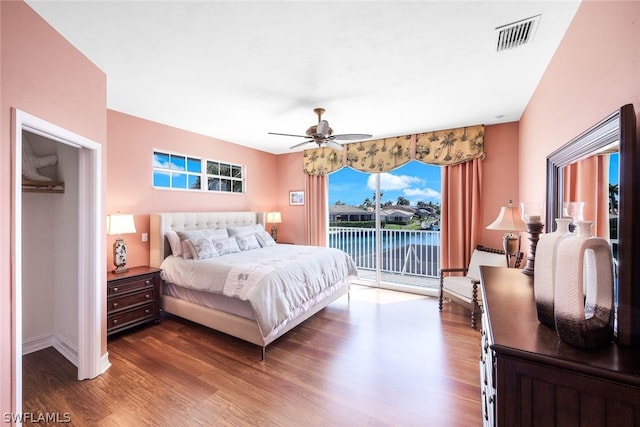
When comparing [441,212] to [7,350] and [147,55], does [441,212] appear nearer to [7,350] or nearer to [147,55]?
[147,55]

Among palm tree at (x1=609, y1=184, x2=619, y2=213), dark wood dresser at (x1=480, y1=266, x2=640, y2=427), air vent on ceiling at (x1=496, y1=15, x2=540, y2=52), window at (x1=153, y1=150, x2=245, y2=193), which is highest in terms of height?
air vent on ceiling at (x1=496, y1=15, x2=540, y2=52)

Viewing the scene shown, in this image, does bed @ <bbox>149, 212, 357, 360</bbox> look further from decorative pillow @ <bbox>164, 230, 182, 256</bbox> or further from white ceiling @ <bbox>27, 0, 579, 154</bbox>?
white ceiling @ <bbox>27, 0, 579, 154</bbox>

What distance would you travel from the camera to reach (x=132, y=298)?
9.60 feet

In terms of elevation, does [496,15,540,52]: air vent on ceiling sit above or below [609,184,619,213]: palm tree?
above

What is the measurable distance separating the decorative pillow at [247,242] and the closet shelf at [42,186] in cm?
201

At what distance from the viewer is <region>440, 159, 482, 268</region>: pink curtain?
383 cm

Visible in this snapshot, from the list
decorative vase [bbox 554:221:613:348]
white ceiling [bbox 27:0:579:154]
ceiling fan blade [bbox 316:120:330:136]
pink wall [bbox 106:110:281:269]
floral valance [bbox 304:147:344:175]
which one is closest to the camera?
decorative vase [bbox 554:221:613:348]

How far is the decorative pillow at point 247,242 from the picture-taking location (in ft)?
12.8

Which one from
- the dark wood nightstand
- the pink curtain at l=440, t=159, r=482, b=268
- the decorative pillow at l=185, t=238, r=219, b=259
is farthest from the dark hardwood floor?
the pink curtain at l=440, t=159, r=482, b=268

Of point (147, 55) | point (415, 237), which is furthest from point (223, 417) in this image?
point (415, 237)

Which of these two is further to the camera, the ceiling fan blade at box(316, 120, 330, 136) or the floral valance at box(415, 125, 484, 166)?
the floral valance at box(415, 125, 484, 166)

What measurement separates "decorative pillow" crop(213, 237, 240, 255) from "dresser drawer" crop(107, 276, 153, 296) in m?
0.83

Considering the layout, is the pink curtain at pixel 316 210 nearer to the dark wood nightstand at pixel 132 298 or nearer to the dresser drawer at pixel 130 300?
the dark wood nightstand at pixel 132 298

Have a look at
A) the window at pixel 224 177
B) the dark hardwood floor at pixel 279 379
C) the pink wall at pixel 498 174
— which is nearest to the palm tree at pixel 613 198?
the dark hardwood floor at pixel 279 379
